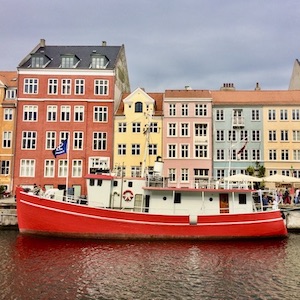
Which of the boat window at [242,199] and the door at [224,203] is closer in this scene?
the door at [224,203]

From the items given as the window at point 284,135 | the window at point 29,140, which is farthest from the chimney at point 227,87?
the window at point 29,140

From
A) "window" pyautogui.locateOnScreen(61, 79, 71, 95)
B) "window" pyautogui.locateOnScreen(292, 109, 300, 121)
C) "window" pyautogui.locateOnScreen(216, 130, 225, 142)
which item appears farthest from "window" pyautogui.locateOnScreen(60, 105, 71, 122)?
"window" pyautogui.locateOnScreen(292, 109, 300, 121)

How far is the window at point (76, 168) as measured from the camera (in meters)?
45.6

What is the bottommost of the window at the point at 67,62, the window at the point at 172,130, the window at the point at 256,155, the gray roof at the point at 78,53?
the window at the point at 256,155

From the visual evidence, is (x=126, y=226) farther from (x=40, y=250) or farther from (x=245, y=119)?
(x=245, y=119)

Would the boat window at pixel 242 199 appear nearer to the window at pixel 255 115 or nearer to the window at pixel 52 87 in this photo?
A: the window at pixel 255 115

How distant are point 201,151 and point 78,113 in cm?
1587

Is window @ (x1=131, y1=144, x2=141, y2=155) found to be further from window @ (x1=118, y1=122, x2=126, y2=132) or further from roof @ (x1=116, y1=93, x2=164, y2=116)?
roof @ (x1=116, y1=93, x2=164, y2=116)

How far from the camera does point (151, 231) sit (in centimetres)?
2758

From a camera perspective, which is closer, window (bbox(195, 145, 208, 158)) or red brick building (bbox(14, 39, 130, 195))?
window (bbox(195, 145, 208, 158))

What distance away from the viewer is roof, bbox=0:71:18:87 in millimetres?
48575

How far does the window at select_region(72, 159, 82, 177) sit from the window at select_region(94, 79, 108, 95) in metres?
8.85

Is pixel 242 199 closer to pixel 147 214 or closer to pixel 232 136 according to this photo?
pixel 147 214

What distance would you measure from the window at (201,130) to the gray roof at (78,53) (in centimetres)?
1310
